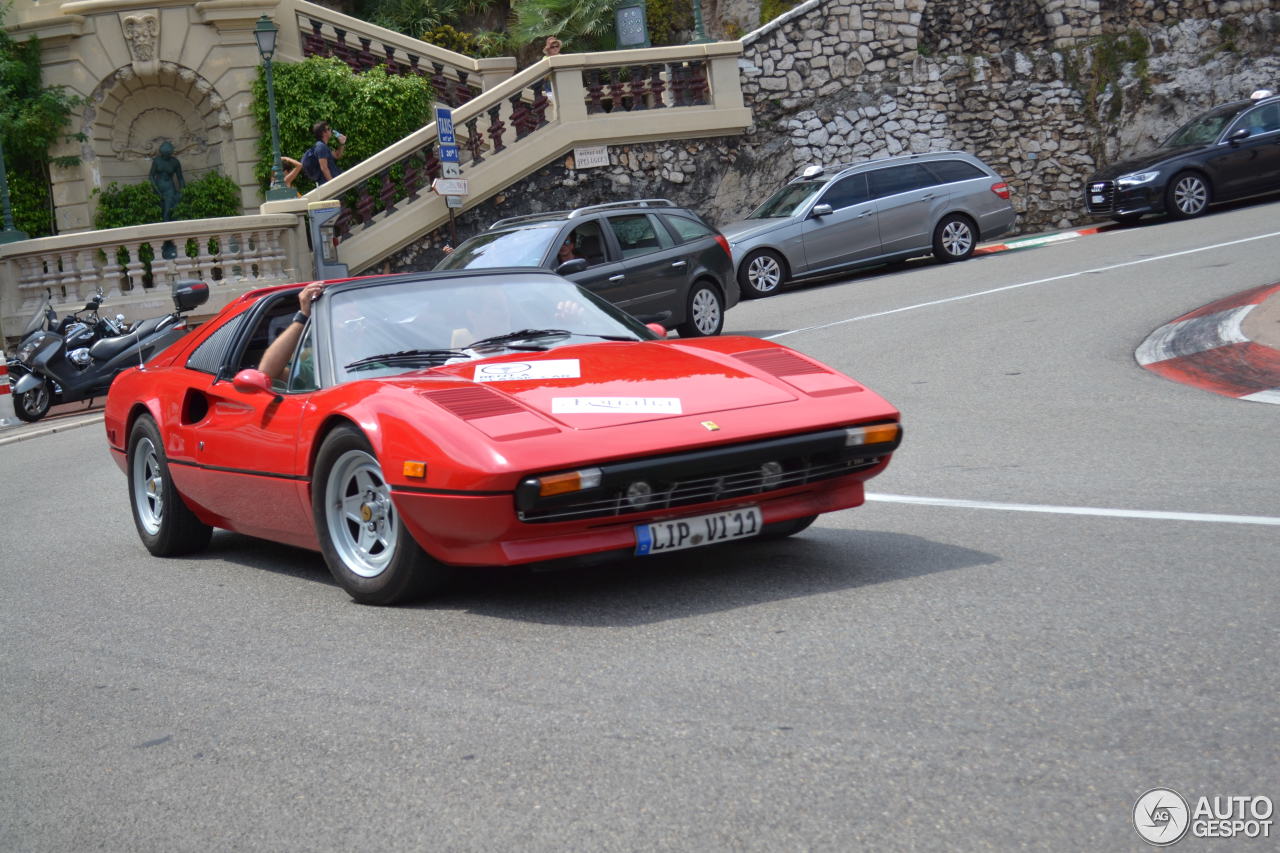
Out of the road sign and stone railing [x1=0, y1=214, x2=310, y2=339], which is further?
stone railing [x1=0, y1=214, x2=310, y2=339]

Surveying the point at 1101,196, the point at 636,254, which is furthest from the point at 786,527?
the point at 1101,196

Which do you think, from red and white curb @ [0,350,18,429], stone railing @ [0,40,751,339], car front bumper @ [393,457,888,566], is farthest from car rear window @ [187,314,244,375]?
stone railing @ [0,40,751,339]

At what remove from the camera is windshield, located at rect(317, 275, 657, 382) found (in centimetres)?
618

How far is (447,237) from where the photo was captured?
1012 inches

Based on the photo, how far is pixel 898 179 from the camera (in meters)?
21.5

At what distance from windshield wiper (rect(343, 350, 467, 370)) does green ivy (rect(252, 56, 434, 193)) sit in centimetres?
2306

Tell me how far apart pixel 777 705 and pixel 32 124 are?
27046 mm

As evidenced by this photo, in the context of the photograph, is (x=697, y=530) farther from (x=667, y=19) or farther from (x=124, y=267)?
(x=667, y=19)

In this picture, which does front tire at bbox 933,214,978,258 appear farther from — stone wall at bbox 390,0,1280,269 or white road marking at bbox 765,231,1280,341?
stone wall at bbox 390,0,1280,269

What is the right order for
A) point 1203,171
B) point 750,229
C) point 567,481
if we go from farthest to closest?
point 1203,171 → point 750,229 → point 567,481

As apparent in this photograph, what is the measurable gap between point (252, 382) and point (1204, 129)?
2086 centimetres

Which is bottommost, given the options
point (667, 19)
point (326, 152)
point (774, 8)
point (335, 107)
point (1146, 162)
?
point (1146, 162)

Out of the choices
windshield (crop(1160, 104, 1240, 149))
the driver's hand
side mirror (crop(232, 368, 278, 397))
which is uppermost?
windshield (crop(1160, 104, 1240, 149))

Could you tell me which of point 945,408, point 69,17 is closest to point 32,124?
point 69,17
